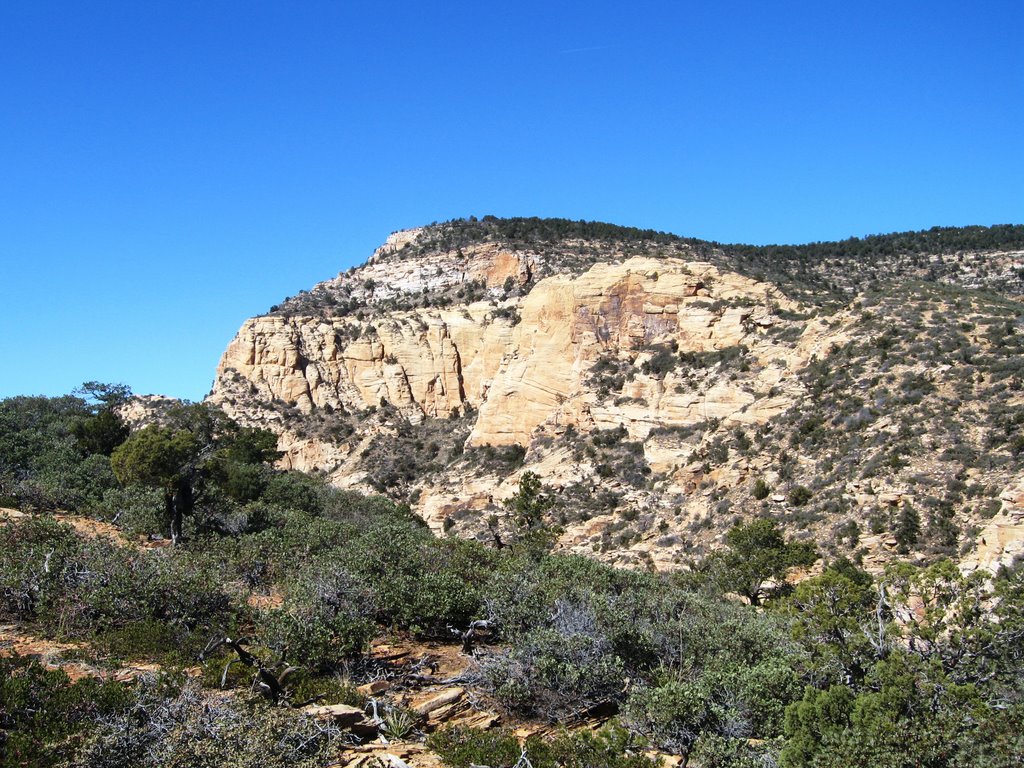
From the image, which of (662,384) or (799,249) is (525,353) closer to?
(662,384)

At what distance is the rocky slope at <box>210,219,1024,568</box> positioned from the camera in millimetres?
30125

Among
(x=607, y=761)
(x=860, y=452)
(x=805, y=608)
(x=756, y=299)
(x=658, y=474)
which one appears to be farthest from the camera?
(x=756, y=299)

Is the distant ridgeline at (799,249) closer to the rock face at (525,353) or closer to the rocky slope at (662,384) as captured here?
the rocky slope at (662,384)

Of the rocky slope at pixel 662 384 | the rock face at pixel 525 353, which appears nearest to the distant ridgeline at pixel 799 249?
the rocky slope at pixel 662 384

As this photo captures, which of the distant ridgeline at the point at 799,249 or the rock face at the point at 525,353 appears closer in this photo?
the rock face at the point at 525,353

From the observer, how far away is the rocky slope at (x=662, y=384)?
98.8 feet

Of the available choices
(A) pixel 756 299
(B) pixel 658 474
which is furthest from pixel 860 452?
(A) pixel 756 299

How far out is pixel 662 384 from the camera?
45.6 m

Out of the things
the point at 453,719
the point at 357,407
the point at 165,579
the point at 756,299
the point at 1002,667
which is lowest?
the point at 453,719

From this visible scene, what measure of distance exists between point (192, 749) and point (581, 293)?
47187mm

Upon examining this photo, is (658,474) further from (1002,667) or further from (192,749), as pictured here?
(192,749)

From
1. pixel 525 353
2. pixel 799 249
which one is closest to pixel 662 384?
pixel 525 353

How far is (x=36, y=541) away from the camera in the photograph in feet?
48.3

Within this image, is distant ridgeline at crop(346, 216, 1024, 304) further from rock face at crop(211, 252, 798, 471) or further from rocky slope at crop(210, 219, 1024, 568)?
rock face at crop(211, 252, 798, 471)
